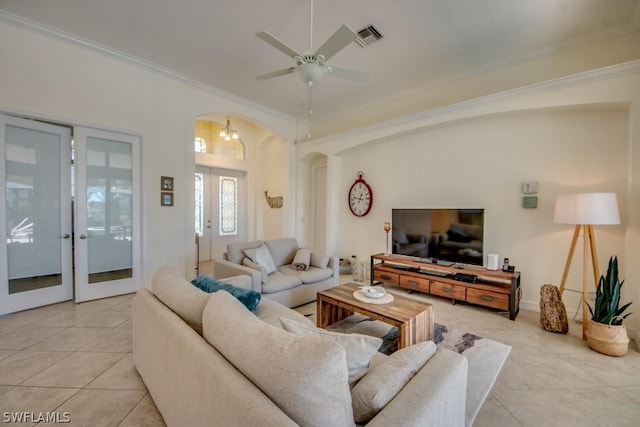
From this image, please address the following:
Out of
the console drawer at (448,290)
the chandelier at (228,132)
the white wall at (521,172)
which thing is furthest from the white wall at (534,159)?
the chandelier at (228,132)

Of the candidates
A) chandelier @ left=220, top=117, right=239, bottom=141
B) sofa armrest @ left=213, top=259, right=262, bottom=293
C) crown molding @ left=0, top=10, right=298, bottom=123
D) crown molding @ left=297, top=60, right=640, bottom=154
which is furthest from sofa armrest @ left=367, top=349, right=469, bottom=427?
chandelier @ left=220, top=117, right=239, bottom=141

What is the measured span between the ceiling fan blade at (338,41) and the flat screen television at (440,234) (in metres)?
2.58

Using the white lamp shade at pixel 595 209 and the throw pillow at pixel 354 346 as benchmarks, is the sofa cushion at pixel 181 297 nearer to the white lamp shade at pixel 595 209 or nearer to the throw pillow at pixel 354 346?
the throw pillow at pixel 354 346

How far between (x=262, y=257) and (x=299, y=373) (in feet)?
8.78

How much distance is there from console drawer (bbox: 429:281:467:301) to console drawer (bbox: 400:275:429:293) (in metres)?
0.08

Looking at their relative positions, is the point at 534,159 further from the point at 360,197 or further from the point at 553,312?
the point at 360,197

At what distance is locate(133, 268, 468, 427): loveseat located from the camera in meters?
0.82

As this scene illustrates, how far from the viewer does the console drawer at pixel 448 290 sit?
3365 mm

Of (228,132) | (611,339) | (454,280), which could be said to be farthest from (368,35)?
(228,132)

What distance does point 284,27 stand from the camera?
9.53 feet

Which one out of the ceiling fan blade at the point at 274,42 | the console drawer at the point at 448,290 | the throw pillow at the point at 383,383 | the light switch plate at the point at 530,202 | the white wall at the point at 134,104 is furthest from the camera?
the console drawer at the point at 448,290

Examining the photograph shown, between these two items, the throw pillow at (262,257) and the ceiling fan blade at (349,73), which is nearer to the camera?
the ceiling fan blade at (349,73)

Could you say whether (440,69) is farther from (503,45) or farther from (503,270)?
(503,270)

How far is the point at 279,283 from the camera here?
10.2 ft
